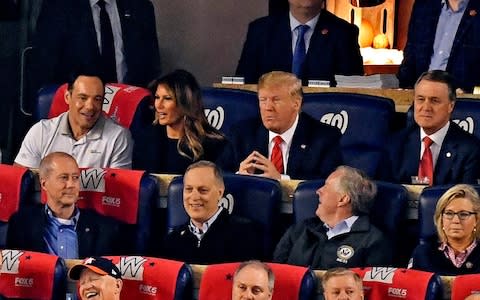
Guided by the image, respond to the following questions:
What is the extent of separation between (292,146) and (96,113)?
1.02 metres

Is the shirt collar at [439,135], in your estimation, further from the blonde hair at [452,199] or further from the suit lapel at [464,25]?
the suit lapel at [464,25]

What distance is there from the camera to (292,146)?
8406 mm

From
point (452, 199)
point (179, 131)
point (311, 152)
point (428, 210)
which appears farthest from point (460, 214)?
point (179, 131)

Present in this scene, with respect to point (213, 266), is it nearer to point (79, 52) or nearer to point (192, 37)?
point (79, 52)

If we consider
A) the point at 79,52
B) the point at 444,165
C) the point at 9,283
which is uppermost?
the point at 79,52

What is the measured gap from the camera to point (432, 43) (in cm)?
954

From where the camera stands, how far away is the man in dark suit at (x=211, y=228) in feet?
25.3

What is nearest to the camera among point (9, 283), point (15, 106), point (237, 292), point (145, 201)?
point (237, 292)

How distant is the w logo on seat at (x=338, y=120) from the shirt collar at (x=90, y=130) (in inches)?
43.0

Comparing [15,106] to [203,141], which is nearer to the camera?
[203,141]

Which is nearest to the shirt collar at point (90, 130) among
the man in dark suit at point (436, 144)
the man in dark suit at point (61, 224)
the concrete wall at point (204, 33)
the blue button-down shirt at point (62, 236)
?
the man in dark suit at point (61, 224)

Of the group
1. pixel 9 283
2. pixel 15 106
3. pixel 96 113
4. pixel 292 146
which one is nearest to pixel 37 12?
pixel 15 106

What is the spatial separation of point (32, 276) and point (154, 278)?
0.56 m

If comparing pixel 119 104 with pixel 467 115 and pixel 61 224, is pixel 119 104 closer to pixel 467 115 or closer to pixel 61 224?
pixel 61 224
